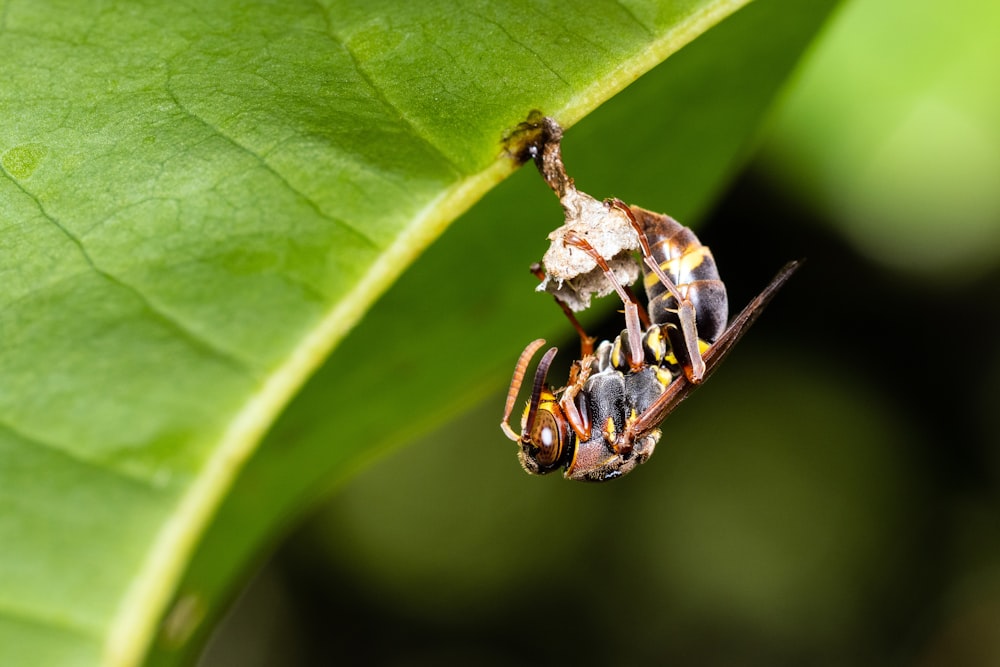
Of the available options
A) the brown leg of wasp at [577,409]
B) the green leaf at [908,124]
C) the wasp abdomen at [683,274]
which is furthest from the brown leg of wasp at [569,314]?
the green leaf at [908,124]

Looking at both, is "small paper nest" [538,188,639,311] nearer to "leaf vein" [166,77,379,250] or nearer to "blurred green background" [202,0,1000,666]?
"leaf vein" [166,77,379,250]

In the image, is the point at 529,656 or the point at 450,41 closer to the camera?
the point at 450,41

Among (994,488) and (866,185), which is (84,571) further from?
(994,488)

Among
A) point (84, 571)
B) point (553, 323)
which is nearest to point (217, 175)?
point (84, 571)

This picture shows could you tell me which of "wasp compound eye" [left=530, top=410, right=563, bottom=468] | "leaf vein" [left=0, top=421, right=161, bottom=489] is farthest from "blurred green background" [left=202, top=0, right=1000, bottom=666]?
"leaf vein" [left=0, top=421, right=161, bottom=489]

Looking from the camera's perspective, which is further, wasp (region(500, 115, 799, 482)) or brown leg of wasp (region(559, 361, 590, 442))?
brown leg of wasp (region(559, 361, 590, 442))
